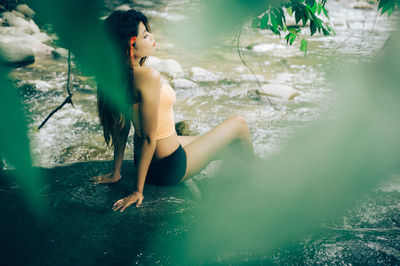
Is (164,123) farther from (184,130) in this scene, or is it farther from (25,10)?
(25,10)

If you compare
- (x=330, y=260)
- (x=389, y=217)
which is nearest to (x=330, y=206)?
(x=389, y=217)

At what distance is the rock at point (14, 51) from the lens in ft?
22.7

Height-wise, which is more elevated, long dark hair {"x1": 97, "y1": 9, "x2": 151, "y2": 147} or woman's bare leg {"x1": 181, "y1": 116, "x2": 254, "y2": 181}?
long dark hair {"x1": 97, "y1": 9, "x2": 151, "y2": 147}

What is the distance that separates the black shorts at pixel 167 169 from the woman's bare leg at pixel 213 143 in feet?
0.30

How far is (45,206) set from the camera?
2.06 metres

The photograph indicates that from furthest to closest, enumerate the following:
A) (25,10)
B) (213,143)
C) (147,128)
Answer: (25,10)
(213,143)
(147,128)

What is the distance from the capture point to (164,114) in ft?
7.34

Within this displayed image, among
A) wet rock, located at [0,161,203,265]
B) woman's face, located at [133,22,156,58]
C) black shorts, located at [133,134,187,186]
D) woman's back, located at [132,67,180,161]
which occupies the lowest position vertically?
wet rock, located at [0,161,203,265]

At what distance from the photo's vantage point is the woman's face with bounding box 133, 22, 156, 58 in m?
1.97

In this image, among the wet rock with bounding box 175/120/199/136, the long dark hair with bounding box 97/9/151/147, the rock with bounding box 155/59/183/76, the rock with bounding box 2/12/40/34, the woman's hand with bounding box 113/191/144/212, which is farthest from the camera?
the rock with bounding box 2/12/40/34

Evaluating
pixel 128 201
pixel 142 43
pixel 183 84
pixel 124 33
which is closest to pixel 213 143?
pixel 128 201

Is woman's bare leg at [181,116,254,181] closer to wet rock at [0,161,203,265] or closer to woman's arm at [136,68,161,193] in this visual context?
wet rock at [0,161,203,265]

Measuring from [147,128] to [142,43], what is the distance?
59 cm

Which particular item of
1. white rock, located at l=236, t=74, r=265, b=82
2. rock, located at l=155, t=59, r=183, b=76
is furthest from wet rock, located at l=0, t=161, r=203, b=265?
rock, located at l=155, t=59, r=183, b=76
